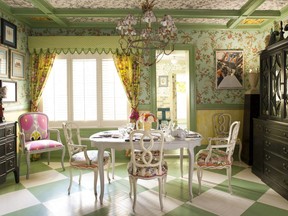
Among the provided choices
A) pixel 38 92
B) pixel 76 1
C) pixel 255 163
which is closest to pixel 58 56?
pixel 38 92

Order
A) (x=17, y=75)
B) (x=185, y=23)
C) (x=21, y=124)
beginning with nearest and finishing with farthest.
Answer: (x=21, y=124)
(x=17, y=75)
(x=185, y=23)

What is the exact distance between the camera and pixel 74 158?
340cm

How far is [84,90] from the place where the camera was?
17.6 ft

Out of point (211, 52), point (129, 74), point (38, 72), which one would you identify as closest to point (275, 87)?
point (211, 52)

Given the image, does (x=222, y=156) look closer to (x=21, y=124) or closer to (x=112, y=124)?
(x=112, y=124)

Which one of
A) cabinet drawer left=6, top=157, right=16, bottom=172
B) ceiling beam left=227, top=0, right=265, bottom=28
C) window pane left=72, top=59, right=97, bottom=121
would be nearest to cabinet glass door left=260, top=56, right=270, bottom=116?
ceiling beam left=227, top=0, right=265, bottom=28

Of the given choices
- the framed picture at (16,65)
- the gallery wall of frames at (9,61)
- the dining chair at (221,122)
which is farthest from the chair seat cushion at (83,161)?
the dining chair at (221,122)

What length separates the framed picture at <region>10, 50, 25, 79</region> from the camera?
181 inches

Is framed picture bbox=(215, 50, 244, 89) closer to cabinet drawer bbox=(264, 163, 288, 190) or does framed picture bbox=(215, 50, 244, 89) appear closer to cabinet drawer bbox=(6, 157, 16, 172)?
cabinet drawer bbox=(264, 163, 288, 190)

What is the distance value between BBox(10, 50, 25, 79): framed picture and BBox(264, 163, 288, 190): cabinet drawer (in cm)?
484

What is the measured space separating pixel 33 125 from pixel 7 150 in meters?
0.99

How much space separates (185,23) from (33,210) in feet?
14.7

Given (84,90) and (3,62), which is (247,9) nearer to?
(84,90)

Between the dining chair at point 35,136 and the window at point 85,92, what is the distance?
2.07 ft
